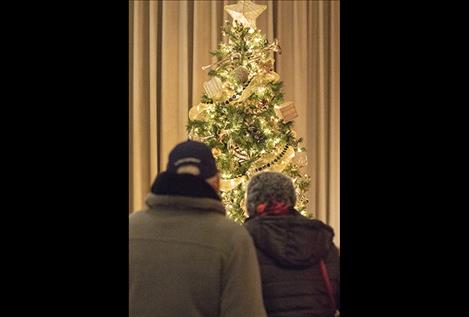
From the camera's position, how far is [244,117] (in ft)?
9.18

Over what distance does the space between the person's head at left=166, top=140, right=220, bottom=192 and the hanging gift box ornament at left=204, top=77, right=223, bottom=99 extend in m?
1.42

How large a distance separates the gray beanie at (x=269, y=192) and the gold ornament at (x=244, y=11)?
1.59m

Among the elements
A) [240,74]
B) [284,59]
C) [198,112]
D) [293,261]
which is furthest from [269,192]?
[284,59]

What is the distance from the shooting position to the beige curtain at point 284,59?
109 inches

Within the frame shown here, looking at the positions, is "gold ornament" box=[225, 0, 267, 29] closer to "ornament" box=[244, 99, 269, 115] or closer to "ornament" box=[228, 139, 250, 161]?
"ornament" box=[244, 99, 269, 115]

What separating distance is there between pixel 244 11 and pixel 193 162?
175 cm

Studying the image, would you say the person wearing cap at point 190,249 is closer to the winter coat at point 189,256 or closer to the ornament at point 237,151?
the winter coat at point 189,256

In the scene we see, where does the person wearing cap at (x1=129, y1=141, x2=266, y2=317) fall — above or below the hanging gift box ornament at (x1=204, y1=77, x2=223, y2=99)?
below

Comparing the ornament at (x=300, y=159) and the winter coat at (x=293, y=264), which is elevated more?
the ornament at (x=300, y=159)

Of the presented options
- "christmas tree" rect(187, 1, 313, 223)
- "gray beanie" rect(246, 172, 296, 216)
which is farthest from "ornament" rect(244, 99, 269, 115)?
"gray beanie" rect(246, 172, 296, 216)

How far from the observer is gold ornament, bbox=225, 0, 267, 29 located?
9.64ft

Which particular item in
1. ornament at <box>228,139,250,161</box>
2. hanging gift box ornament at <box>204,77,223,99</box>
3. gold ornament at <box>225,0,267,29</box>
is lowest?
ornament at <box>228,139,250,161</box>

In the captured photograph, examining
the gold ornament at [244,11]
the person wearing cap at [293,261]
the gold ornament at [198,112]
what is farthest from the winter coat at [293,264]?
the gold ornament at [244,11]
